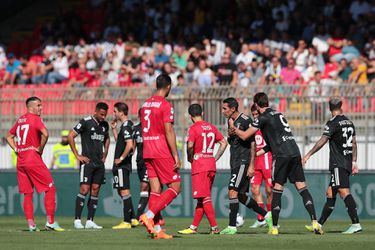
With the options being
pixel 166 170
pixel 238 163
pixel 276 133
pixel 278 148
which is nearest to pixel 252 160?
pixel 238 163

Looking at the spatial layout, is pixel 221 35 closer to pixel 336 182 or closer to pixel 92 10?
pixel 92 10

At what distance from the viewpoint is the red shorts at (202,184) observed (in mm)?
17828

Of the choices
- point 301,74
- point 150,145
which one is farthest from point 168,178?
point 301,74

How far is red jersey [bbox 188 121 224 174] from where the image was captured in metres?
18.0

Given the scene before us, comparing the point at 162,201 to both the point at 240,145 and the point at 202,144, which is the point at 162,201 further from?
the point at 240,145

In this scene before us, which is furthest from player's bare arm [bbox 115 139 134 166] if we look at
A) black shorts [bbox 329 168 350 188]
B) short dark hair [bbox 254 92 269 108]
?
black shorts [bbox 329 168 350 188]

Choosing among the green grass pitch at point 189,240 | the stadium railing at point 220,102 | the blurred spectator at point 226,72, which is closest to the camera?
the green grass pitch at point 189,240

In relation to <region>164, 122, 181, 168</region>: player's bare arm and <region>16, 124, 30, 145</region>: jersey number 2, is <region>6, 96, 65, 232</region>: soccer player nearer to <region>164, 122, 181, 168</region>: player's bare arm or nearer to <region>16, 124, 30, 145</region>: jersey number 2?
<region>16, 124, 30, 145</region>: jersey number 2

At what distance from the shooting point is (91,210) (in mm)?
20359

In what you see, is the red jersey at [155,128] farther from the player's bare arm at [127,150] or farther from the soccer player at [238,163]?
the player's bare arm at [127,150]

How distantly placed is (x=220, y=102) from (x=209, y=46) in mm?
6299

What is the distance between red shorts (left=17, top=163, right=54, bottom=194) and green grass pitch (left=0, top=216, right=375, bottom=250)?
2.42 ft

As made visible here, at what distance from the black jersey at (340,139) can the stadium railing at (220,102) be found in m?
6.32

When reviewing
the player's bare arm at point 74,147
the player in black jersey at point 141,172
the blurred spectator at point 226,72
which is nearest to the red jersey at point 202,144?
the player's bare arm at point 74,147
